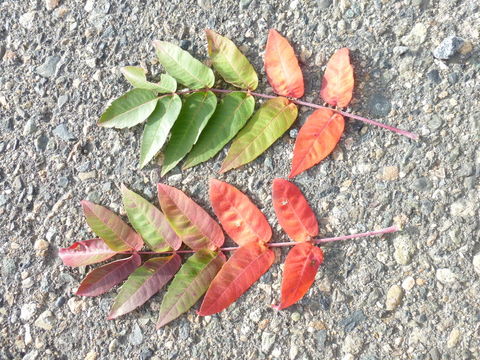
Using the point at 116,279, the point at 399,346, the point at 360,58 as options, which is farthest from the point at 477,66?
the point at 116,279

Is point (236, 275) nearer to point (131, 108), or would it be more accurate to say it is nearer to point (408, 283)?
→ point (408, 283)

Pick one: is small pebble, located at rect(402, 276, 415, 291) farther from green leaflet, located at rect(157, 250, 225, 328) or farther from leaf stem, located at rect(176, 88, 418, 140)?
green leaflet, located at rect(157, 250, 225, 328)

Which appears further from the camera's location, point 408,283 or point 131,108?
point 131,108

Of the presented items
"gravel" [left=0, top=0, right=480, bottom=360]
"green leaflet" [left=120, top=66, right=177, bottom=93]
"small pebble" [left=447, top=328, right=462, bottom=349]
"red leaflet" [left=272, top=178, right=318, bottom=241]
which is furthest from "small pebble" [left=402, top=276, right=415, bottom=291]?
"green leaflet" [left=120, top=66, right=177, bottom=93]

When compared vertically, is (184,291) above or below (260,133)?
below

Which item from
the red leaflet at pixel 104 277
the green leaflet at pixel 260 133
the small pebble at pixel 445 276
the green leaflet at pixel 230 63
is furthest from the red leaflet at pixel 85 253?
the small pebble at pixel 445 276

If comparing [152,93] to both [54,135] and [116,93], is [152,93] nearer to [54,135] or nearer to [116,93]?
[116,93]

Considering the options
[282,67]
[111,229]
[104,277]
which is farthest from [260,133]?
[104,277]
